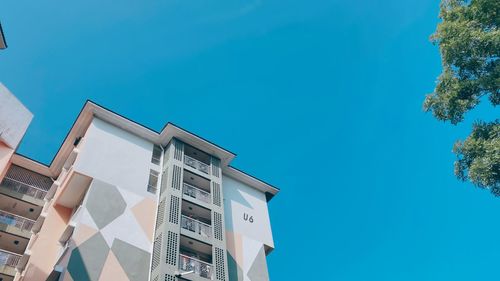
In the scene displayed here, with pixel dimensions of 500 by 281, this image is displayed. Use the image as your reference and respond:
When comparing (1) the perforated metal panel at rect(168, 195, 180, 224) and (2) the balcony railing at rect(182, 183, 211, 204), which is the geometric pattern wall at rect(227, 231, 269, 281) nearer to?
(2) the balcony railing at rect(182, 183, 211, 204)

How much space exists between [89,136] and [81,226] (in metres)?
6.88

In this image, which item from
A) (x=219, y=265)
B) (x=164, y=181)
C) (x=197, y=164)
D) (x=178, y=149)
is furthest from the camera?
(x=197, y=164)

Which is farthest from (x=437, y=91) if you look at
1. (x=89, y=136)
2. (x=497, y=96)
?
(x=89, y=136)

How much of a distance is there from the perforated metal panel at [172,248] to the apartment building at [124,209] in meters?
0.06

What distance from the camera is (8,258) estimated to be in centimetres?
2223

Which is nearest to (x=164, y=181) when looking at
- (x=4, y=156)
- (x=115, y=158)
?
(x=115, y=158)

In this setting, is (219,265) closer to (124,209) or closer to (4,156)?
(124,209)

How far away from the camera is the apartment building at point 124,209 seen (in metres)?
20.6

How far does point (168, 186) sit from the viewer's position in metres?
24.5

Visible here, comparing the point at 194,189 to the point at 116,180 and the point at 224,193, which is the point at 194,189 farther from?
the point at 116,180

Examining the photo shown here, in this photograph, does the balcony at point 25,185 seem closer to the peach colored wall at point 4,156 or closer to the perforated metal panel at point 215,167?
the peach colored wall at point 4,156

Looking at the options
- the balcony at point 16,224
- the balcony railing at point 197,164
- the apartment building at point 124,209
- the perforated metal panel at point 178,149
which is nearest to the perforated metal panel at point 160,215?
the apartment building at point 124,209

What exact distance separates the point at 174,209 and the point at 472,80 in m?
17.4

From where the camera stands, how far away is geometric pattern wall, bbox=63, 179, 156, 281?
19.1 meters
